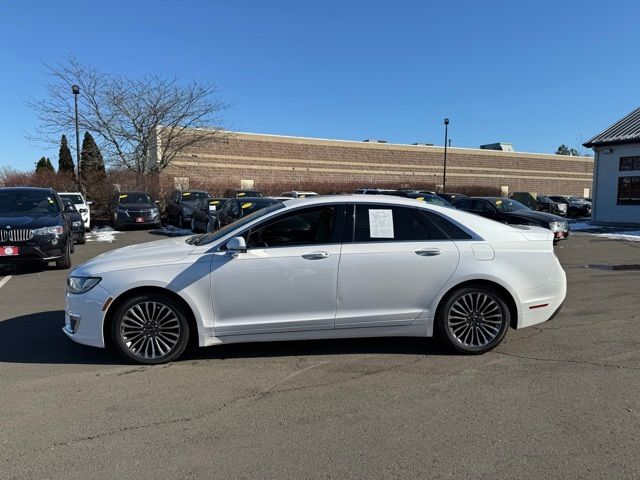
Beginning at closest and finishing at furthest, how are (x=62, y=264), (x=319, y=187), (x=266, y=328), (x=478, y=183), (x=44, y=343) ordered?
(x=266, y=328) → (x=44, y=343) → (x=62, y=264) → (x=319, y=187) → (x=478, y=183)

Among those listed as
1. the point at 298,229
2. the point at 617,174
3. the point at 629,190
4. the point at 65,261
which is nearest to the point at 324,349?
the point at 298,229

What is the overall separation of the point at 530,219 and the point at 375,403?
495 inches

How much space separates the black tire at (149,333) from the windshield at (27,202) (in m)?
6.93

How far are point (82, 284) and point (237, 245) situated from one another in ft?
4.92

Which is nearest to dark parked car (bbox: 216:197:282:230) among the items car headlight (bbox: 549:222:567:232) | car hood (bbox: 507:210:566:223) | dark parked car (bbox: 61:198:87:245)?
dark parked car (bbox: 61:198:87:245)

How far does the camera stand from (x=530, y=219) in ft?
49.1

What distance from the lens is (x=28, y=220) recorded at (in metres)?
9.49

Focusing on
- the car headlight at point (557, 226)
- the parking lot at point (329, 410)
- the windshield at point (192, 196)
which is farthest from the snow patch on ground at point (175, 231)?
the parking lot at point (329, 410)

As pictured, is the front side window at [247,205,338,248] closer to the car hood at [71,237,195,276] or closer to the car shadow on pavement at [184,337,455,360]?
the car hood at [71,237,195,276]

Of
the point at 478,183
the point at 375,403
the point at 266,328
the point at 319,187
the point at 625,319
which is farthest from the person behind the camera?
the point at 478,183

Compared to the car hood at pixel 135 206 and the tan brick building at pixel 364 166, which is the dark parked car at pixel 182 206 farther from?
the tan brick building at pixel 364 166

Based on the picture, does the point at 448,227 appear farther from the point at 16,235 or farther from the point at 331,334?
the point at 16,235

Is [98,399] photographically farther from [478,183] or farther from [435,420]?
[478,183]

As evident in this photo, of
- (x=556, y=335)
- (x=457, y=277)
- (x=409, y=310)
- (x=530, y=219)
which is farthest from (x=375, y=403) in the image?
(x=530, y=219)
